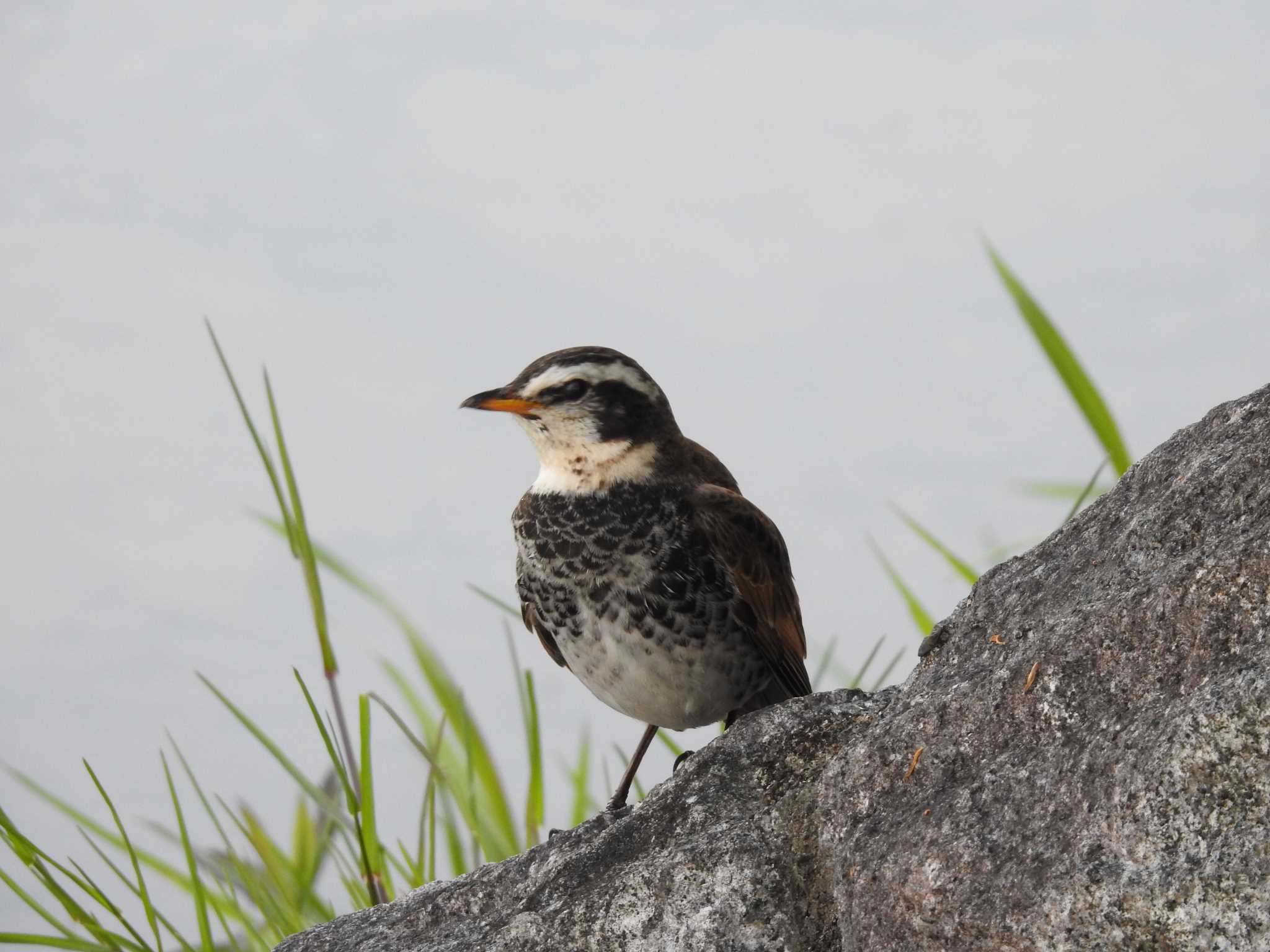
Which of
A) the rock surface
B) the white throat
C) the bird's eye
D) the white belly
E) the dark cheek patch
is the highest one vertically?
the bird's eye

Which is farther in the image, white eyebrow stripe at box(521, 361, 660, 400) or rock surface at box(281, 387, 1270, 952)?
white eyebrow stripe at box(521, 361, 660, 400)

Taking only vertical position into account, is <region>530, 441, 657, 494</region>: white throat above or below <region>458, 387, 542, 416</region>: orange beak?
below

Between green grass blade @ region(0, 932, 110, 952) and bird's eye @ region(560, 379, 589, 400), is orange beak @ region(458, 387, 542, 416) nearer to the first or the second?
bird's eye @ region(560, 379, 589, 400)

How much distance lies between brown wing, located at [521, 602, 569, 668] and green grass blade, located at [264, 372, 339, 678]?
563mm

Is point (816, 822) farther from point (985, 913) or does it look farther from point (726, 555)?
point (726, 555)

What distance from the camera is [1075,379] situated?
4.91 meters

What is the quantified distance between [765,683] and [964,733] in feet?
5.12

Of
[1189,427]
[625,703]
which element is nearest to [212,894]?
[625,703]

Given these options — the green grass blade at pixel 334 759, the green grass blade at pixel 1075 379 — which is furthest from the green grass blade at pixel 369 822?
the green grass blade at pixel 1075 379

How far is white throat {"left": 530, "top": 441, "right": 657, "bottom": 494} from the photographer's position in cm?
394

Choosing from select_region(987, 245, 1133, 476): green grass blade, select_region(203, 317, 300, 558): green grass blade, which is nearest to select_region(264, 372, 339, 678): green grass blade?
select_region(203, 317, 300, 558): green grass blade

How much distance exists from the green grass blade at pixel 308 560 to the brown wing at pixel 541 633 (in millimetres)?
563

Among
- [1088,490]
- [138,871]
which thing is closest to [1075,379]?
[1088,490]

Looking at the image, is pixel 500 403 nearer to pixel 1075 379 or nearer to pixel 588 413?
pixel 588 413
